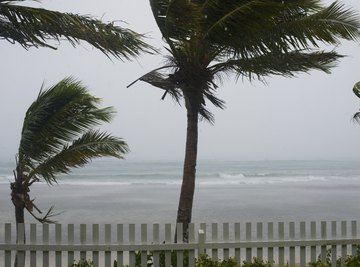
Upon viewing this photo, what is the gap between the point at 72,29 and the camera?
6.30 m

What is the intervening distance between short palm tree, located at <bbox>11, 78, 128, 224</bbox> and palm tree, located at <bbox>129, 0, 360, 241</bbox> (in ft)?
4.46

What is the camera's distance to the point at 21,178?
8.71 m

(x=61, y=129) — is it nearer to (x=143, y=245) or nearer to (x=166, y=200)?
(x=143, y=245)

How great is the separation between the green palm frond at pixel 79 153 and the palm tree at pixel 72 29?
106 inches

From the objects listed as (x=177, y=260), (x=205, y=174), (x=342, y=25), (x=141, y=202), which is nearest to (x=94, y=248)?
(x=177, y=260)

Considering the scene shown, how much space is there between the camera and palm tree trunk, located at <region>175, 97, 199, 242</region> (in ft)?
27.7

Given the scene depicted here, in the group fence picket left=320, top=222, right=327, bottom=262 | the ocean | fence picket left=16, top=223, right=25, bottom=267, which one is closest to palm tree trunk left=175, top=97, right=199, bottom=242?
fence picket left=320, top=222, right=327, bottom=262

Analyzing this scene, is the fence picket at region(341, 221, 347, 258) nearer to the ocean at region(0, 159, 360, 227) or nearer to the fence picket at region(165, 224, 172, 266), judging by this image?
the fence picket at region(165, 224, 172, 266)

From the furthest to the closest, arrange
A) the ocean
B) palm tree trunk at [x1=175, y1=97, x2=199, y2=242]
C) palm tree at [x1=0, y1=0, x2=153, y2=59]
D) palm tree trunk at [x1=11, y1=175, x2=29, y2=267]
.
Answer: the ocean < palm tree trunk at [x1=11, y1=175, x2=29, y2=267] < palm tree trunk at [x1=175, y1=97, x2=199, y2=242] < palm tree at [x1=0, y1=0, x2=153, y2=59]

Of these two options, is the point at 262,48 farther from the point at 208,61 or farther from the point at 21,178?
the point at 21,178

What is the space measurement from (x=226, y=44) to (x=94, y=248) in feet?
12.9

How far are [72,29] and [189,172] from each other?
3.48 m

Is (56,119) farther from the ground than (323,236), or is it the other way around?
(56,119)

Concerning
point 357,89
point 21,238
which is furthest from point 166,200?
point 21,238
